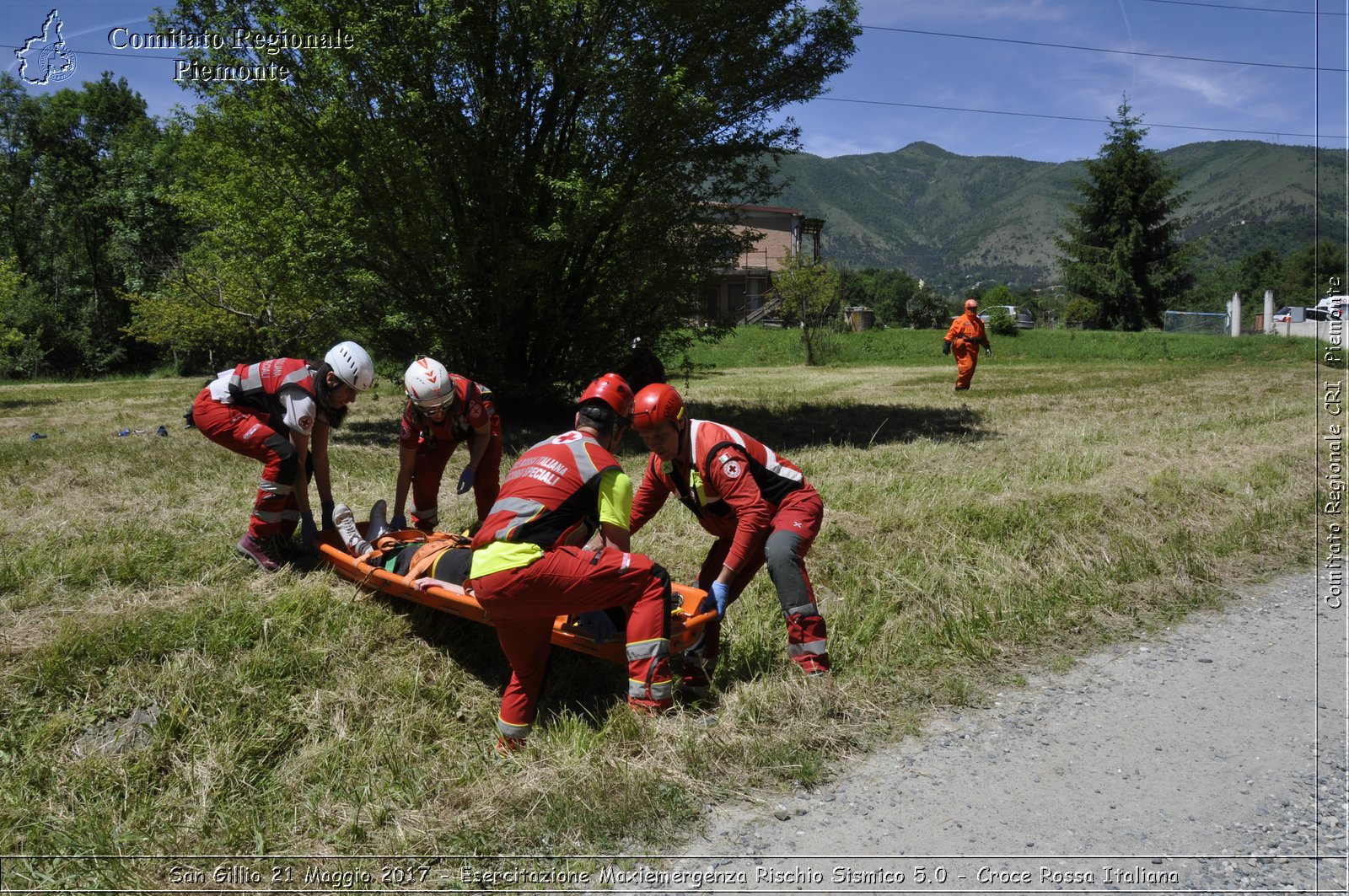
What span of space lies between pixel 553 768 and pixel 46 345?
135ft

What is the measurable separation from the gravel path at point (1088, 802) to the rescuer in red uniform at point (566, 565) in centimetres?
92

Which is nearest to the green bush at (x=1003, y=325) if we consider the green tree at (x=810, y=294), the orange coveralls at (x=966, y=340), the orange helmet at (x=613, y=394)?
the green tree at (x=810, y=294)

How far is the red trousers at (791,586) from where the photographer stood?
180 inches

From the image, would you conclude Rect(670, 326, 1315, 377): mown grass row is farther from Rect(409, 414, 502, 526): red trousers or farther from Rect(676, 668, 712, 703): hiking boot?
Rect(676, 668, 712, 703): hiking boot

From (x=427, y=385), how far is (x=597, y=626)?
2.33 meters

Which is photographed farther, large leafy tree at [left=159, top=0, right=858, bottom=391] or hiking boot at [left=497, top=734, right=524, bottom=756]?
large leafy tree at [left=159, top=0, right=858, bottom=391]

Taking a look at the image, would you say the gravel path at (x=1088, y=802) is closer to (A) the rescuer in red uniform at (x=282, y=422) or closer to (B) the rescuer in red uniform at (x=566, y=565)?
(B) the rescuer in red uniform at (x=566, y=565)

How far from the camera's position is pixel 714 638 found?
4.96 metres

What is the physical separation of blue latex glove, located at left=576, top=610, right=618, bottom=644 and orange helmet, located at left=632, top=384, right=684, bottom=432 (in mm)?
1108

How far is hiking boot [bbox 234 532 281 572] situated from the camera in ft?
20.8

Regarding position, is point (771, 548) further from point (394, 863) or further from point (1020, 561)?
point (1020, 561)

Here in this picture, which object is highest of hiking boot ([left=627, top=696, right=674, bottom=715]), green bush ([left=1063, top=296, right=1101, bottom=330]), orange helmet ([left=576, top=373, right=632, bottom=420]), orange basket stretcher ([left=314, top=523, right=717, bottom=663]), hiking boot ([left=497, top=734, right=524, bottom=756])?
green bush ([left=1063, top=296, right=1101, bottom=330])

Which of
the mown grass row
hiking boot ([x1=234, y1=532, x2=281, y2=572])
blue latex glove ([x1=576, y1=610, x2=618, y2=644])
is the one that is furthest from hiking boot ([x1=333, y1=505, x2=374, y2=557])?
the mown grass row

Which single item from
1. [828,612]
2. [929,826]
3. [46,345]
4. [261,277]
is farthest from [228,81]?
[46,345]
